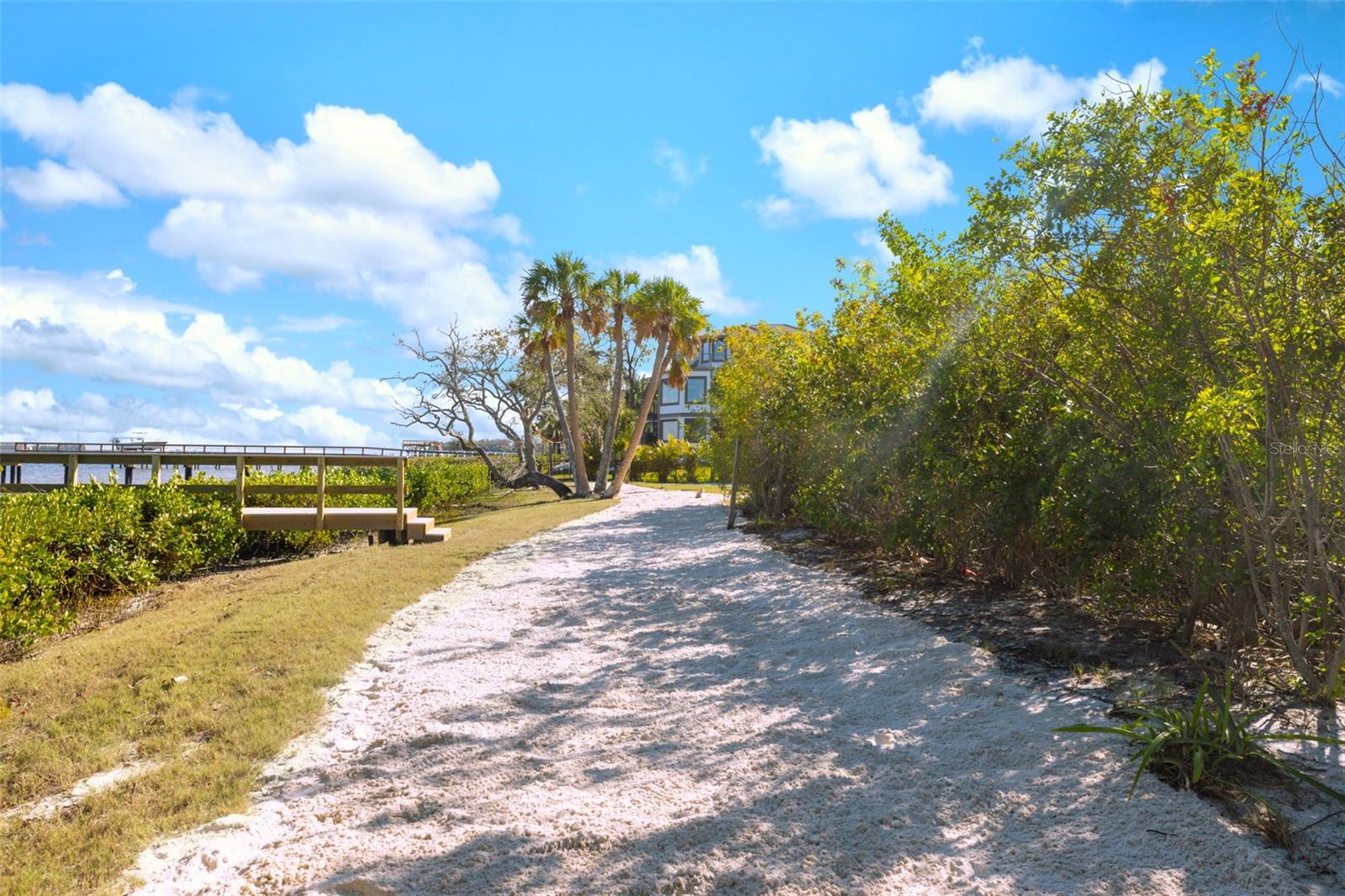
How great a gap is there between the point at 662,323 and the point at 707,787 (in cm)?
2133

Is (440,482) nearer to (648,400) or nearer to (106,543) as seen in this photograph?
(648,400)

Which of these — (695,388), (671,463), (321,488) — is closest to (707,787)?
(321,488)

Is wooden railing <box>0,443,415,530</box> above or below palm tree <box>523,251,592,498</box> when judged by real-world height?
below

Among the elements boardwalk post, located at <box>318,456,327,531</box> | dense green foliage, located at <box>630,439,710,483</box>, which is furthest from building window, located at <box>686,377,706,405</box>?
boardwalk post, located at <box>318,456,327,531</box>

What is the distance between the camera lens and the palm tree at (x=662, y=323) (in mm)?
24141

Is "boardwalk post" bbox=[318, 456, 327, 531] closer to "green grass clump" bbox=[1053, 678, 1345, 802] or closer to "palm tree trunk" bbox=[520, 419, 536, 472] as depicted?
"green grass clump" bbox=[1053, 678, 1345, 802]

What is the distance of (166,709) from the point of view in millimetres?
4809

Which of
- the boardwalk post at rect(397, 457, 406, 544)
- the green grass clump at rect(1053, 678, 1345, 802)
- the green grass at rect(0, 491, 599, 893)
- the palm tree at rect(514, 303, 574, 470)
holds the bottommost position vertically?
the green grass at rect(0, 491, 599, 893)

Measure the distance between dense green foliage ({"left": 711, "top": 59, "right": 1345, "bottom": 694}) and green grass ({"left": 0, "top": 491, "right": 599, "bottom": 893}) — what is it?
4.99 meters

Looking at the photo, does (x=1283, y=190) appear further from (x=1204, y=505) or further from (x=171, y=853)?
(x=171, y=853)

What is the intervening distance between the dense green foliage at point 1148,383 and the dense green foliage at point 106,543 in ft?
26.6

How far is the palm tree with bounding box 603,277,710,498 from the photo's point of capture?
24.1m

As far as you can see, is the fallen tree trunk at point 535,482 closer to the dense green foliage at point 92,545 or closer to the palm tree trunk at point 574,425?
the palm tree trunk at point 574,425

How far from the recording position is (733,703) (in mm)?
4867
